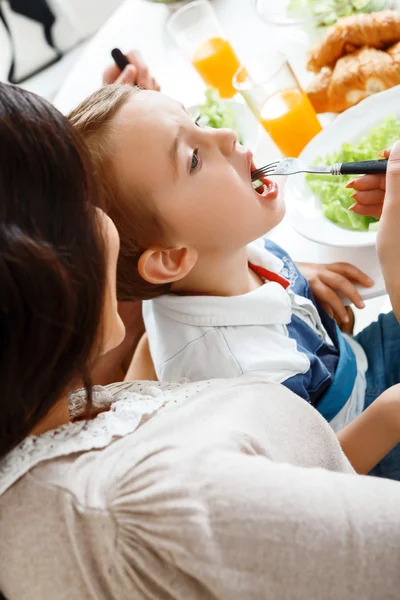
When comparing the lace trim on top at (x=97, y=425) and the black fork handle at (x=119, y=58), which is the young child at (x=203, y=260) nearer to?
the lace trim on top at (x=97, y=425)

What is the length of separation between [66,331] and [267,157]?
817mm

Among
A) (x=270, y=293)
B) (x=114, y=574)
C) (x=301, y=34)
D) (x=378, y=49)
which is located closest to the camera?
(x=114, y=574)

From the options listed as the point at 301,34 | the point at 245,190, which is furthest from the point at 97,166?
the point at 301,34

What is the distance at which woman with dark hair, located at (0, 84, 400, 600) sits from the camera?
552mm

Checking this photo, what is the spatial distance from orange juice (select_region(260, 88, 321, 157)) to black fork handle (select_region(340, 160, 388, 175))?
0.27 metres

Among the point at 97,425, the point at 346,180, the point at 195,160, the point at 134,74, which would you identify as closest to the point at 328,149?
the point at 346,180

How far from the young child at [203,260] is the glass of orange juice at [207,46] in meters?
0.47

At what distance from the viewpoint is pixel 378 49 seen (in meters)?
1.23

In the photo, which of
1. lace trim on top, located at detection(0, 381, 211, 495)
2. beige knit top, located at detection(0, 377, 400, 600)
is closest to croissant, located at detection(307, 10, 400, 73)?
lace trim on top, located at detection(0, 381, 211, 495)

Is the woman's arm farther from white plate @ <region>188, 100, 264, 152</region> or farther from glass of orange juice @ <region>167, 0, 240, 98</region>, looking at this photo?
glass of orange juice @ <region>167, 0, 240, 98</region>

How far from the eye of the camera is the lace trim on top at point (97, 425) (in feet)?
1.99

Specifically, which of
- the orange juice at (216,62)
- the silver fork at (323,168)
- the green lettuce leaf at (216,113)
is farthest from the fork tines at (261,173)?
the orange juice at (216,62)

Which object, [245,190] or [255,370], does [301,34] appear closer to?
[245,190]

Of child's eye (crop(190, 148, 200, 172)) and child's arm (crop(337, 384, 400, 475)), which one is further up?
child's eye (crop(190, 148, 200, 172))
